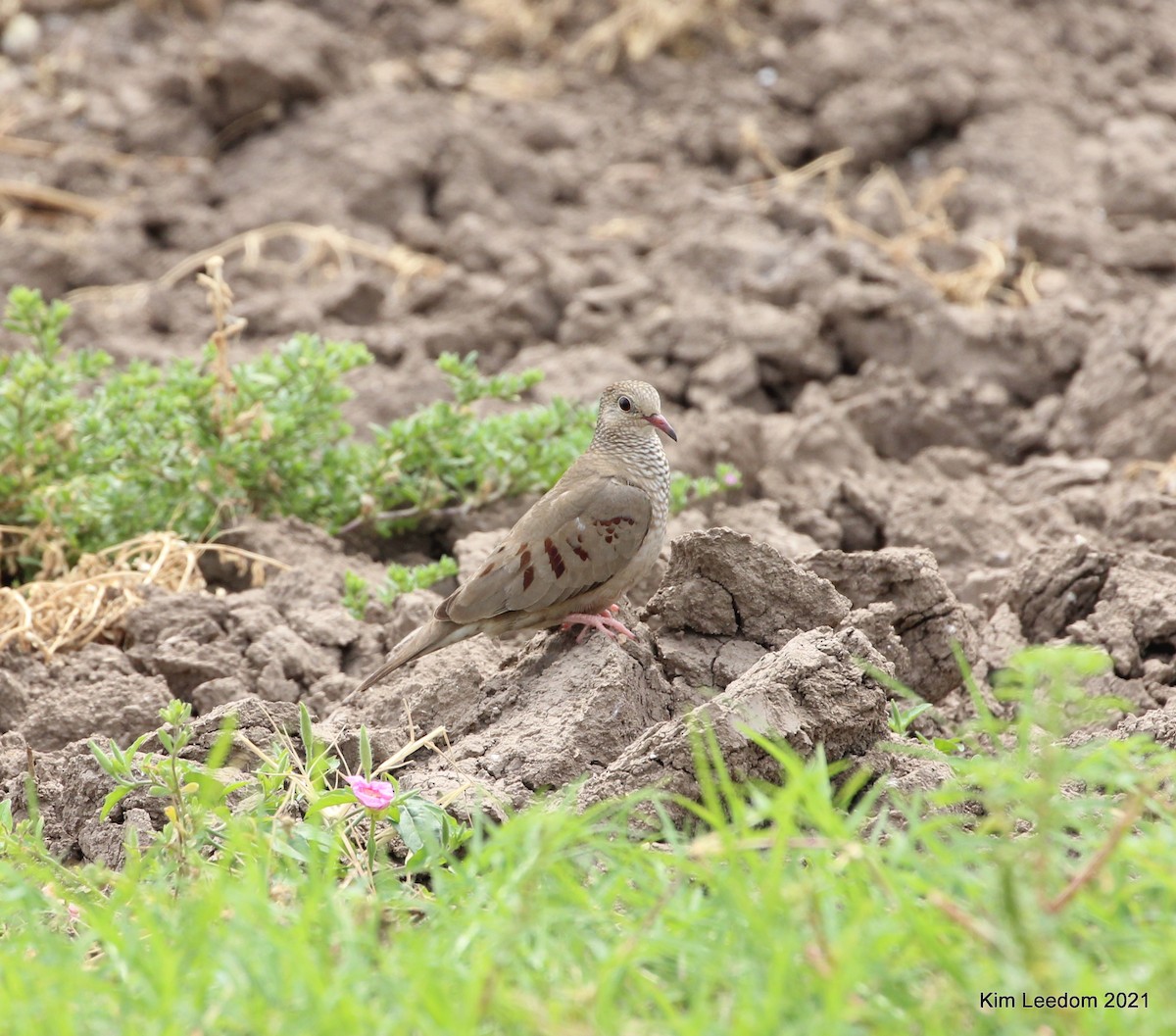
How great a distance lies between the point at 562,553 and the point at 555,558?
1.2 inches

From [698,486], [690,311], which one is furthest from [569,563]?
[690,311]

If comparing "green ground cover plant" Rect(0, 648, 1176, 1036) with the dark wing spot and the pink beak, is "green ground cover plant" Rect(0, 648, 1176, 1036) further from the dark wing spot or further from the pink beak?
the pink beak

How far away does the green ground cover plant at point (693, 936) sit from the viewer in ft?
7.93

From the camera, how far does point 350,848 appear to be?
11.5ft

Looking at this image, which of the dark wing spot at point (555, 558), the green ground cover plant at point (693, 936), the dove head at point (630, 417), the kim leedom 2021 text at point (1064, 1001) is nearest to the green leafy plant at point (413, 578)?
the dove head at point (630, 417)

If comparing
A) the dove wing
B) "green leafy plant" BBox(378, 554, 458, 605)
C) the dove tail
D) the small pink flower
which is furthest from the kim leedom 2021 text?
"green leafy plant" BBox(378, 554, 458, 605)

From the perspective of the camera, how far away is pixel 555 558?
14.8 feet

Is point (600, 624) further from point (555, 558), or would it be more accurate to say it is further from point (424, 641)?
point (424, 641)

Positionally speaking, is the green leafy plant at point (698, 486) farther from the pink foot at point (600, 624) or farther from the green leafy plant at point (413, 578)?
the pink foot at point (600, 624)

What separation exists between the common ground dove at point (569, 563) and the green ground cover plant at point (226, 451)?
1138 millimetres

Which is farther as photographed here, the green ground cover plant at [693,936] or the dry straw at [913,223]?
the dry straw at [913,223]

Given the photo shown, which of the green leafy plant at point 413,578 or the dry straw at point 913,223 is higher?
the dry straw at point 913,223

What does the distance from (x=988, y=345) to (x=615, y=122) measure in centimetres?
397

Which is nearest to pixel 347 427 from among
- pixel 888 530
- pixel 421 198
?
pixel 888 530
